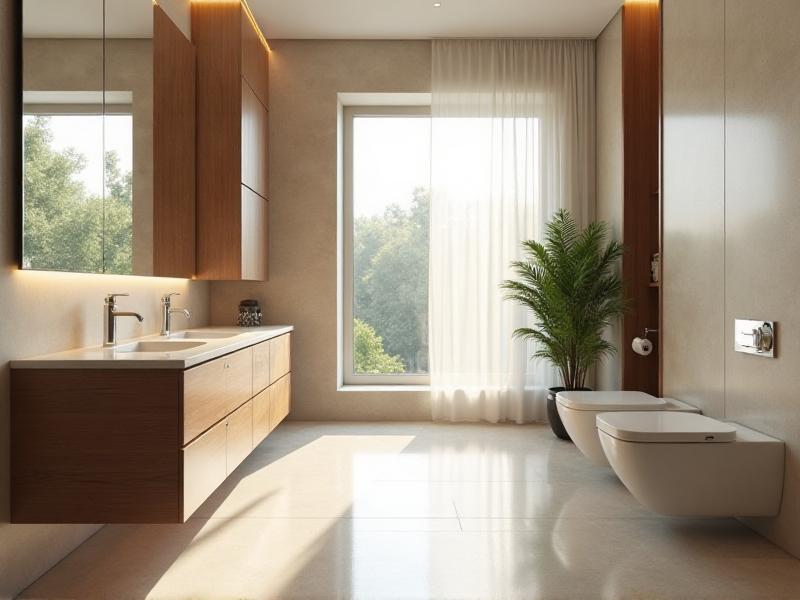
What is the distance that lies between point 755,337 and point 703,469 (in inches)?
22.3

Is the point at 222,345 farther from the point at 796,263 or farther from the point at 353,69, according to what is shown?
the point at 353,69

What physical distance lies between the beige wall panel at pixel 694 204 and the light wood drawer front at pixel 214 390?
218 cm

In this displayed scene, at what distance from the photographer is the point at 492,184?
488 centimetres

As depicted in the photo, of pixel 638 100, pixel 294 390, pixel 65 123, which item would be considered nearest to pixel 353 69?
pixel 638 100

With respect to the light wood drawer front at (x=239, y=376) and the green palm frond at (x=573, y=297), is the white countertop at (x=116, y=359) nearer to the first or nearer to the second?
the light wood drawer front at (x=239, y=376)

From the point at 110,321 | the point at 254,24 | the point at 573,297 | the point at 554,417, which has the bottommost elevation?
the point at 554,417

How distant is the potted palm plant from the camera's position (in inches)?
168

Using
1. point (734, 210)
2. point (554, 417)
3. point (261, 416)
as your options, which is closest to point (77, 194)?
point (261, 416)

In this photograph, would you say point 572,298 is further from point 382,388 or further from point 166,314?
point 166,314

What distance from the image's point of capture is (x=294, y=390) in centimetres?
494

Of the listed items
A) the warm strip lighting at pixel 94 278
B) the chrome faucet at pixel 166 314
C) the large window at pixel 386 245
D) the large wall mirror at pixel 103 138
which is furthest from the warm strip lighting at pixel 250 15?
the chrome faucet at pixel 166 314

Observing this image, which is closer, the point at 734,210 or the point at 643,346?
the point at 734,210

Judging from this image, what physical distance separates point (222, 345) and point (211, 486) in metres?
0.58

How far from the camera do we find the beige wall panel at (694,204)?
9.88ft
